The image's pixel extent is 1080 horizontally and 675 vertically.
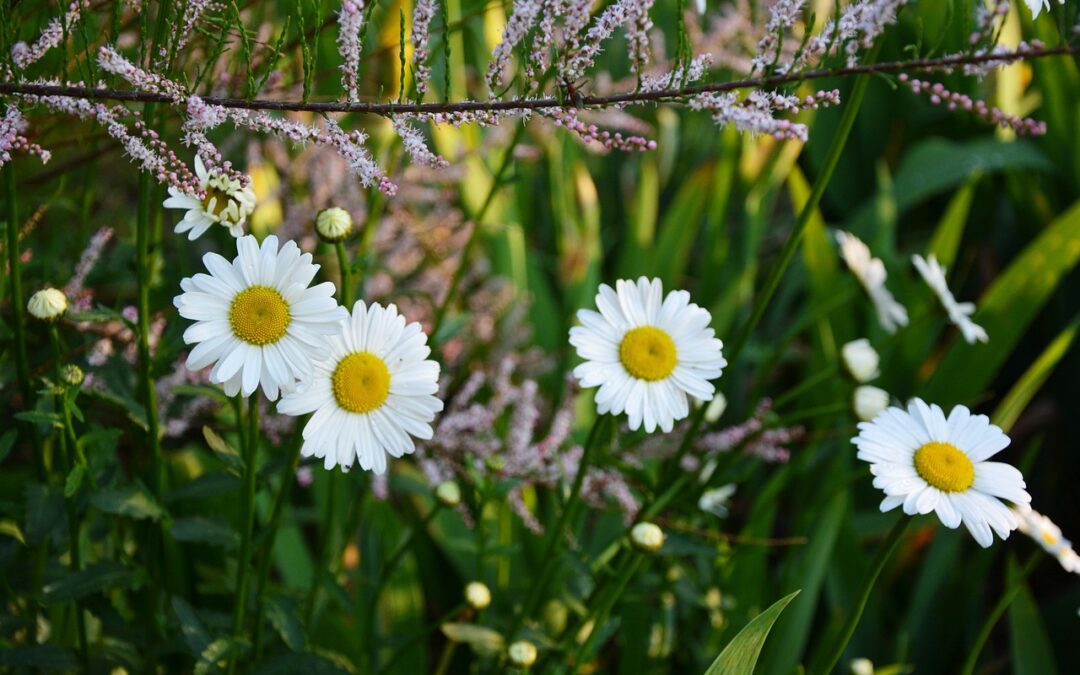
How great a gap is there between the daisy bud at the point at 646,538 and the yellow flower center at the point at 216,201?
0.32 meters

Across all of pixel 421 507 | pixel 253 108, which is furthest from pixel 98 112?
pixel 421 507

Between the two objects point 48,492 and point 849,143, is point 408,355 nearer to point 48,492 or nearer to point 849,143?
point 48,492

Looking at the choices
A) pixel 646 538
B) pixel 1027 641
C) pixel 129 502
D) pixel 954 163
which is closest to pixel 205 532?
pixel 129 502

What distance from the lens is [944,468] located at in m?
0.56

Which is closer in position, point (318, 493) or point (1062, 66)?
point (318, 493)

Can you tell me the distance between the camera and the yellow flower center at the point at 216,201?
0.55 metres

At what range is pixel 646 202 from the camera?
1376mm

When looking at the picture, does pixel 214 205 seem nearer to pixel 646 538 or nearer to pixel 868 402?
pixel 646 538

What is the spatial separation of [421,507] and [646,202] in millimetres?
529

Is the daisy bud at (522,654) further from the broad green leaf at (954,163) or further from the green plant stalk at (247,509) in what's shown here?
the broad green leaf at (954,163)

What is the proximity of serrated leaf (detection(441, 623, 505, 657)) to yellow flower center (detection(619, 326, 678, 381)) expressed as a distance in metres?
0.24

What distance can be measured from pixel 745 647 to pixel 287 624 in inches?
11.2

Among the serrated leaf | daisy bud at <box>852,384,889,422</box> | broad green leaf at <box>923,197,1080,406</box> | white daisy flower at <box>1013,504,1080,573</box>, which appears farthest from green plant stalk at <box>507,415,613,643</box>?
broad green leaf at <box>923,197,1080,406</box>

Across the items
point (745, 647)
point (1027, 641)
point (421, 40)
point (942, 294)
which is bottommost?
point (1027, 641)
